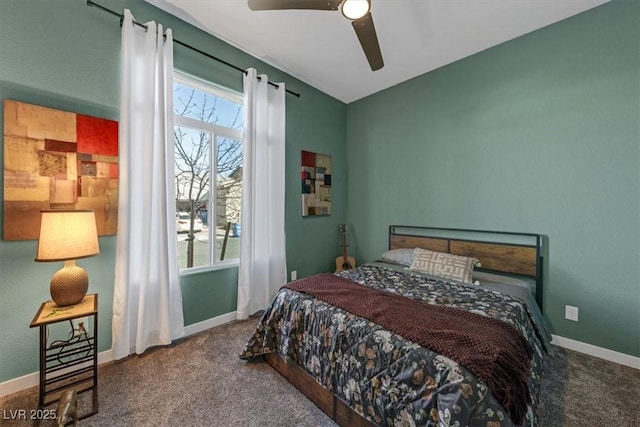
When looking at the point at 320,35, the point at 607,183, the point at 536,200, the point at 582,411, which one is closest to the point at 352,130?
the point at 320,35

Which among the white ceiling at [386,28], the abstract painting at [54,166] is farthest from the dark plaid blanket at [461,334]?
→ the white ceiling at [386,28]

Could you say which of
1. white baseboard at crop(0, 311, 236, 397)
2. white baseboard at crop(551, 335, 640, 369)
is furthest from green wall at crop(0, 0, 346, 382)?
white baseboard at crop(551, 335, 640, 369)

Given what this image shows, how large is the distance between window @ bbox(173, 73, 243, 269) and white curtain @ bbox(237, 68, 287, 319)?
7.9 inches

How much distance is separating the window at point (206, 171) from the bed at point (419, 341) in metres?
1.16

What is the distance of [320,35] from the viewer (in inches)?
99.0

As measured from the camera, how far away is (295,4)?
1.63 metres

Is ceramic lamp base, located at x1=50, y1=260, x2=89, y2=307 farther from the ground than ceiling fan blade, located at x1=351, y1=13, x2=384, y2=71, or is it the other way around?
ceiling fan blade, located at x1=351, y1=13, x2=384, y2=71

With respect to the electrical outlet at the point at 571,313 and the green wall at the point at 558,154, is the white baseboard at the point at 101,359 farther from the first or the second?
the electrical outlet at the point at 571,313

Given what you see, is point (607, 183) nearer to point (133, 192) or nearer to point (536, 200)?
point (536, 200)

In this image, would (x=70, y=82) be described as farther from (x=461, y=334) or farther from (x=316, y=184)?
(x=461, y=334)

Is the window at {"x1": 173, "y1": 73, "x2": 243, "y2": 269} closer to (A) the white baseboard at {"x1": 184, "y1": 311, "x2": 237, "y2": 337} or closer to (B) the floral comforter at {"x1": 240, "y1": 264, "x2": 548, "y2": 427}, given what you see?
(A) the white baseboard at {"x1": 184, "y1": 311, "x2": 237, "y2": 337}

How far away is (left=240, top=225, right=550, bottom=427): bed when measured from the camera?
1.12m

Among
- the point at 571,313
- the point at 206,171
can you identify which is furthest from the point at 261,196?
the point at 571,313

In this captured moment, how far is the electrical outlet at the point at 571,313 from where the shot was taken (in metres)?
2.26
